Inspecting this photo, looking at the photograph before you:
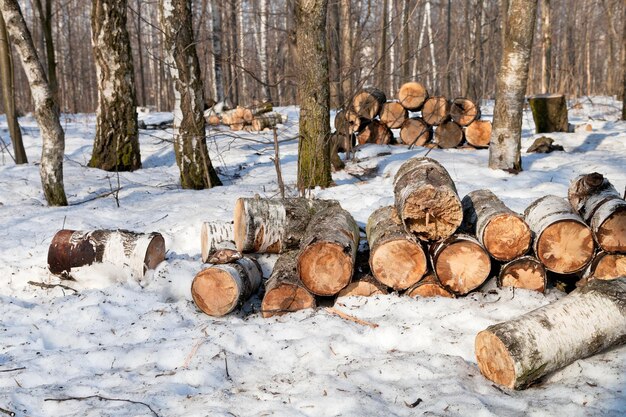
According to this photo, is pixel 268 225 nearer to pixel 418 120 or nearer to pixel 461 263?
pixel 461 263

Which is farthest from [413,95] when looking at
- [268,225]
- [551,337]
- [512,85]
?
[551,337]

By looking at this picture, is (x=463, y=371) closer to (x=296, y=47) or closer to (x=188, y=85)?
(x=296, y=47)

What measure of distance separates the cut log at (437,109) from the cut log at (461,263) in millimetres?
6209

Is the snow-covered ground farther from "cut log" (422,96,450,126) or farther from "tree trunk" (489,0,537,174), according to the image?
"cut log" (422,96,450,126)

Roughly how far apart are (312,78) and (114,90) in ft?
11.3

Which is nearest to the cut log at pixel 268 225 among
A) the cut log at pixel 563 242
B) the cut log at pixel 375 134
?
the cut log at pixel 563 242

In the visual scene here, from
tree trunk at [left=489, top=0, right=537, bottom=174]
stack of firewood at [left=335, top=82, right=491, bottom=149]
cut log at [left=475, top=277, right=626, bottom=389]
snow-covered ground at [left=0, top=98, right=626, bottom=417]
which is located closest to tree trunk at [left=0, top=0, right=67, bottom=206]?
snow-covered ground at [left=0, top=98, right=626, bottom=417]

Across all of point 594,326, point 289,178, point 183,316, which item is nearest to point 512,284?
point 594,326

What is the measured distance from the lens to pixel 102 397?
2736 mm

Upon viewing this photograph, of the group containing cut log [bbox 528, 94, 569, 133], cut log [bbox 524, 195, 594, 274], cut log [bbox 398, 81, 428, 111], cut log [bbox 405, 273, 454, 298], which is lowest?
cut log [bbox 405, 273, 454, 298]

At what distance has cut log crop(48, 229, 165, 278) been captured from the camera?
4500 mm

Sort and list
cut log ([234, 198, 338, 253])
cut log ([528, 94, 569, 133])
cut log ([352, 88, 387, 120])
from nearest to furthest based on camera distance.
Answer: cut log ([234, 198, 338, 253]) → cut log ([352, 88, 387, 120]) → cut log ([528, 94, 569, 133])

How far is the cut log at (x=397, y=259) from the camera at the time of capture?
392 centimetres

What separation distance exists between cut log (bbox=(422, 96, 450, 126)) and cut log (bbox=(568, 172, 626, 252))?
5.74m
